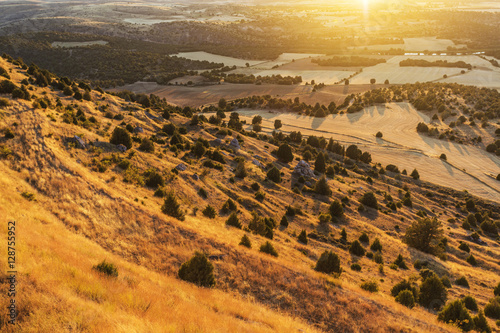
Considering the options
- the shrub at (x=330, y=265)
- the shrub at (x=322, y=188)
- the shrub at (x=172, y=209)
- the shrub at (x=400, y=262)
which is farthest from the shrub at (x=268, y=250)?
the shrub at (x=322, y=188)

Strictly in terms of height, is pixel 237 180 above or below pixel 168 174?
below

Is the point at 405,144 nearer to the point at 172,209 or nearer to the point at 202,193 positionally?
the point at 202,193

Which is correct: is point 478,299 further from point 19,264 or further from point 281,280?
point 19,264

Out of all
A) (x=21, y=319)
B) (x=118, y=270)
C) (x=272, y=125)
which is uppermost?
(x=21, y=319)

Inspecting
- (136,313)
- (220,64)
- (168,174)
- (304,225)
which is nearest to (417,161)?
(304,225)

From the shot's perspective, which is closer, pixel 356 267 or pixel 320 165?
pixel 356 267

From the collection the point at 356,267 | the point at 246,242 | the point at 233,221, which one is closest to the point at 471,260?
the point at 356,267
